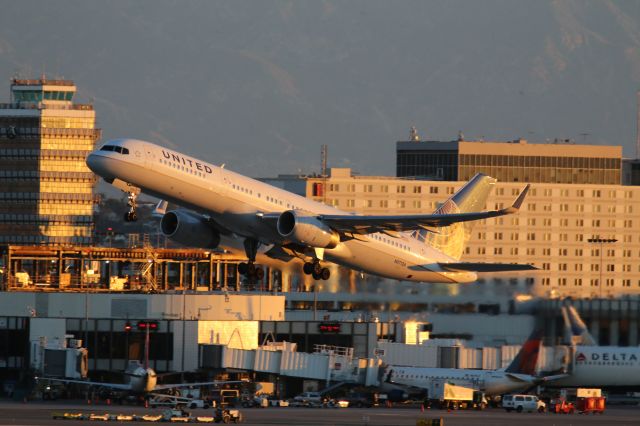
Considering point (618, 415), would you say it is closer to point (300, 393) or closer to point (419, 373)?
point (419, 373)

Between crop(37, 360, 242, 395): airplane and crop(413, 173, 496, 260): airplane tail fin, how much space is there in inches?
565

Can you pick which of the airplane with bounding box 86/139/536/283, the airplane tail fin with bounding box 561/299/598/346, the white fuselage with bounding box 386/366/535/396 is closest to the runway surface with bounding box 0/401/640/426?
the white fuselage with bounding box 386/366/535/396

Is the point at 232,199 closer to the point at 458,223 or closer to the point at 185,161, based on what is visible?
the point at 185,161

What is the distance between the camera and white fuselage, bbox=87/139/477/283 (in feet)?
233

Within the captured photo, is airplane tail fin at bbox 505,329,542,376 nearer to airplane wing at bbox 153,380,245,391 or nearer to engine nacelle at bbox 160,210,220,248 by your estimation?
airplane wing at bbox 153,380,245,391

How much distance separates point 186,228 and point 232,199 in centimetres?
568

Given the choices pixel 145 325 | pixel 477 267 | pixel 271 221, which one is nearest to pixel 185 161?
pixel 271 221

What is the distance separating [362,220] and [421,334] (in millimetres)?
27700

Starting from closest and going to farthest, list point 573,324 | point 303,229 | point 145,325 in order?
point 573,324, point 303,229, point 145,325

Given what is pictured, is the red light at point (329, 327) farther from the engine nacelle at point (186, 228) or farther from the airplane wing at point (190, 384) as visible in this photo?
the engine nacelle at point (186, 228)

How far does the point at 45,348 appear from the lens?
93.7 meters

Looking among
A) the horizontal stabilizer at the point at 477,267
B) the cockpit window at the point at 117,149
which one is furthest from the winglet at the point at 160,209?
the horizontal stabilizer at the point at 477,267

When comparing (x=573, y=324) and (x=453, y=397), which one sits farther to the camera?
(x=453, y=397)

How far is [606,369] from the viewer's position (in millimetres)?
92062
